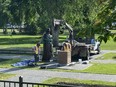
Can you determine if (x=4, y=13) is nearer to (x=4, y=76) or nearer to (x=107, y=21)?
(x=4, y=76)

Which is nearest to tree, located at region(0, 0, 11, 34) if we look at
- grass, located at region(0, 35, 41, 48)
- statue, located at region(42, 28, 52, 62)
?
grass, located at region(0, 35, 41, 48)

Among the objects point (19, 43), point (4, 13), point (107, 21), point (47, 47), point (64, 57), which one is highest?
point (4, 13)

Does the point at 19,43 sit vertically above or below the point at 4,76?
above

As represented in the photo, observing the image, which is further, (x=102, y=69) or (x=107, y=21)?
(x=102, y=69)

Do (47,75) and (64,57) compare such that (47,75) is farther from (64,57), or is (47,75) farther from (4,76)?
(64,57)

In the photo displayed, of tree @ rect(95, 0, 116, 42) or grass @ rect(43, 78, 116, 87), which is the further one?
grass @ rect(43, 78, 116, 87)

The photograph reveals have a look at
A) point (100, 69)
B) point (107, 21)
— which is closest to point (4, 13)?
point (100, 69)

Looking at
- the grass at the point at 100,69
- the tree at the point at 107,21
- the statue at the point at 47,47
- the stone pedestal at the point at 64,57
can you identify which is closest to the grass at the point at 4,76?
the grass at the point at 100,69

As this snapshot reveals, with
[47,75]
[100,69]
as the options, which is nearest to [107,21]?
[47,75]

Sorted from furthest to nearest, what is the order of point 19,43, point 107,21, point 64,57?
point 19,43 < point 64,57 < point 107,21

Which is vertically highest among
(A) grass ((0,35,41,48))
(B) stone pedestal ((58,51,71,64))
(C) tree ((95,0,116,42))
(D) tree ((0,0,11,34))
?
(D) tree ((0,0,11,34))

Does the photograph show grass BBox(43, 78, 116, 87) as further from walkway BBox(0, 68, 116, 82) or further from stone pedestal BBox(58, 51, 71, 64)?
stone pedestal BBox(58, 51, 71, 64)

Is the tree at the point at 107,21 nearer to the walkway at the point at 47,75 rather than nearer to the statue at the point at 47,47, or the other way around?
the walkway at the point at 47,75

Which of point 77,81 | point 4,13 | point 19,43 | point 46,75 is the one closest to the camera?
point 77,81
